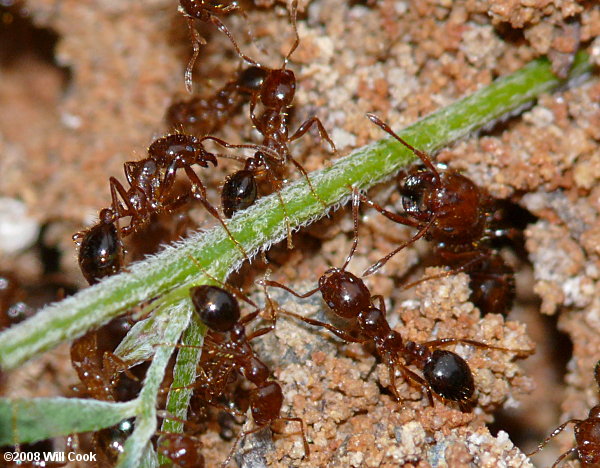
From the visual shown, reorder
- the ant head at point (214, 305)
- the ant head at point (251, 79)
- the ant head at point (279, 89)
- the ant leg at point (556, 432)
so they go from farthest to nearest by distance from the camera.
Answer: the ant head at point (251, 79), the ant head at point (279, 89), the ant leg at point (556, 432), the ant head at point (214, 305)

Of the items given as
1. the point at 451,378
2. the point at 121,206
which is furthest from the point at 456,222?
the point at 121,206

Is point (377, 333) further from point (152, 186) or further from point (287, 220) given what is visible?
point (152, 186)

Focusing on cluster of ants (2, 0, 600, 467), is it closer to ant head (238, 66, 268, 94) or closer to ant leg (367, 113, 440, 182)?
ant leg (367, 113, 440, 182)

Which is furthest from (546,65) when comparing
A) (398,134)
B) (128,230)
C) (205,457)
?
(205,457)

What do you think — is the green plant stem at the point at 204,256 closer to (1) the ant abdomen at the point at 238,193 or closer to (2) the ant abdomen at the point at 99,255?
(1) the ant abdomen at the point at 238,193

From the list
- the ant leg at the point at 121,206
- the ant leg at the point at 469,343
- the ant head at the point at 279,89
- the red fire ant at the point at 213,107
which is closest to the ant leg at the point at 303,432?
the ant leg at the point at 469,343

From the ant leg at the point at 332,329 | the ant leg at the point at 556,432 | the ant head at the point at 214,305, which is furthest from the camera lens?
the ant leg at the point at 556,432

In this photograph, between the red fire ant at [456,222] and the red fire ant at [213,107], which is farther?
the red fire ant at [213,107]
